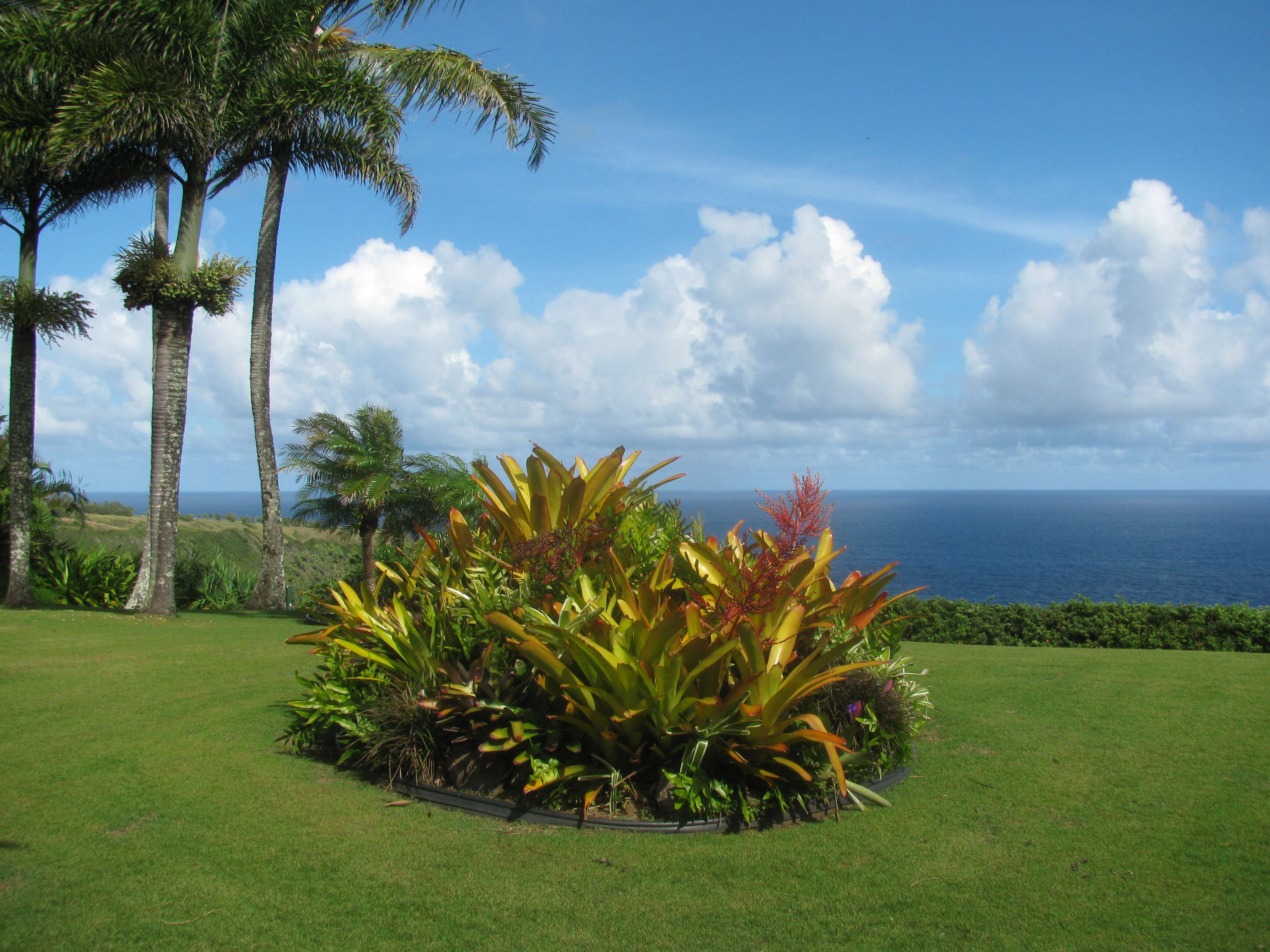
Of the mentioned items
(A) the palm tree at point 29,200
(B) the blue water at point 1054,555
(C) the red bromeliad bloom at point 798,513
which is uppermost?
(A) the palm tree at point 29,200

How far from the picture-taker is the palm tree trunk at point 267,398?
14.8 meters

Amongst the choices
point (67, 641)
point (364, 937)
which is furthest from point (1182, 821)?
point (67, 641)

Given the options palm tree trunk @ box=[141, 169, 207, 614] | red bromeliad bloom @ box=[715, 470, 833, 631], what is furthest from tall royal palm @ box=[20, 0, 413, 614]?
red bromeliad bloom @ box=[715, 470, 833, 631]

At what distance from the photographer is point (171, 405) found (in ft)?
39.4

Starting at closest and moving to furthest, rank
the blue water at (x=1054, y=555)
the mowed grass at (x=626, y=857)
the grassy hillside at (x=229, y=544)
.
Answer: the mowed grass at (x=626, y=857) < the grassy hillside at (x=229, y=544) < the blue water at (x=1054, y=555)

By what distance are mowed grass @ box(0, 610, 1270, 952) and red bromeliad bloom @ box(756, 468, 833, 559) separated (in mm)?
1534

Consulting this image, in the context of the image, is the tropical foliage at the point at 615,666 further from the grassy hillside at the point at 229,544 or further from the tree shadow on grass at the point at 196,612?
the grassy hillside at the point at 229,544

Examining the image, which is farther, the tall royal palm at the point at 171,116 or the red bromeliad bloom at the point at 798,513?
the tall royal palm at the point at 171,116

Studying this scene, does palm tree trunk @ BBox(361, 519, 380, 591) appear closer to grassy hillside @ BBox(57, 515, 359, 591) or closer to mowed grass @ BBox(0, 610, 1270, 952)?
grassy hillside @ BBox(57, 515, 359, 591)

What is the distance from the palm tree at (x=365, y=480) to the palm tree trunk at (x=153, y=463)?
122 inches

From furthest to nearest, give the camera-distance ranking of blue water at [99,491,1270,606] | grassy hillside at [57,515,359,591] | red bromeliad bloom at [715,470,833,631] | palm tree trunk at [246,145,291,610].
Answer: blue water at [99,491,1270,606] < grassy hillside at [57,515,359,591] < palm tree trunk at [246,145,291,610] < red bromeliad bloom at [715,470,833,631]

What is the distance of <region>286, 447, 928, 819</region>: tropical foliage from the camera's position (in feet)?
13.8

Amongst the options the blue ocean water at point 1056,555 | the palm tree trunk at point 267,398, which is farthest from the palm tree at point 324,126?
the blue ocean water at point 1056,555

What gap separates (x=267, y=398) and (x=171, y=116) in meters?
5.18
